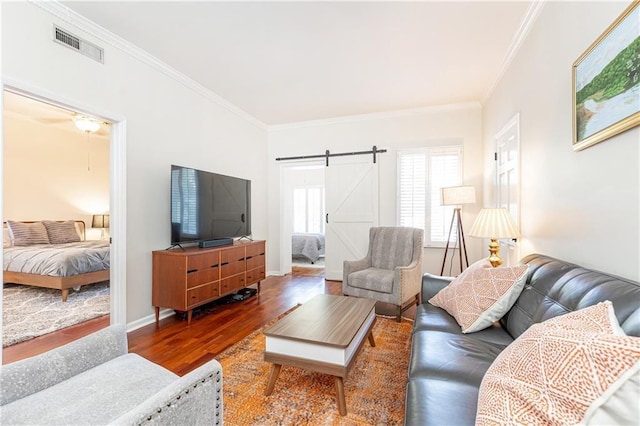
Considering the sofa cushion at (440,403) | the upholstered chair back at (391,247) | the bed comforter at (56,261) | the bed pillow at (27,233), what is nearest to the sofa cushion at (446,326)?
the sofa cushion at (440,403)

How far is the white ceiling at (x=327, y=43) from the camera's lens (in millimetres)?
2334

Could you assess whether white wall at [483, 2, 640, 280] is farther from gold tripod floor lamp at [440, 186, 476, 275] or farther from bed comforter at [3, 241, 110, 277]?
bed comforter at [3, 241, 110, 277]

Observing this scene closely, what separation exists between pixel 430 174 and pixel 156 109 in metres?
3.86

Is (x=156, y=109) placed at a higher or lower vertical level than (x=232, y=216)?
higher

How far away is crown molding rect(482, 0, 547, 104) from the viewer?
2252 mm

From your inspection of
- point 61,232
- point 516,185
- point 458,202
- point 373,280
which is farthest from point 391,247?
point 61,232

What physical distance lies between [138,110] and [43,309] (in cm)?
262

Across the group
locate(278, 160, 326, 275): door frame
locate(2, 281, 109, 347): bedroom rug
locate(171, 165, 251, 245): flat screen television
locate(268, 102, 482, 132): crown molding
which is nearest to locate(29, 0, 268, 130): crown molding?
locate(171, 165, 251, 245): flat screen television

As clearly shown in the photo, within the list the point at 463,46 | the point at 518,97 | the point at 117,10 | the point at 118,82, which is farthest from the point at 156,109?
the point at 518,97

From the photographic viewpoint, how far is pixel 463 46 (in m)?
2.87

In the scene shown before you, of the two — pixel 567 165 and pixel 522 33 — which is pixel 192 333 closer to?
pixel 567 165

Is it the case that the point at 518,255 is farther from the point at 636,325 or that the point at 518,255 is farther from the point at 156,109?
the point at 156,109

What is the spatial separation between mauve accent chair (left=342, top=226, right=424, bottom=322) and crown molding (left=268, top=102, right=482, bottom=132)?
2.06 meters

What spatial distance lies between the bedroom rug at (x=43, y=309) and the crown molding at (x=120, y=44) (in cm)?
282
